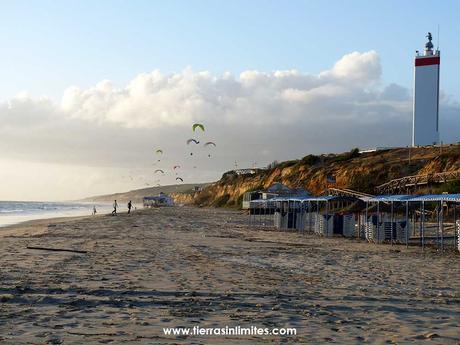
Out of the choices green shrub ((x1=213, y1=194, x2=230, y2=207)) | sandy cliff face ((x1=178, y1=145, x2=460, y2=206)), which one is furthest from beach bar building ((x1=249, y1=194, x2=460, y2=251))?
green shrub ((x1=213, y1=194, x2=230, y2=207))

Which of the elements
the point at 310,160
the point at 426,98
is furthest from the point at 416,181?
the point at 310,160

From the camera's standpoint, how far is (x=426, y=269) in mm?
11852

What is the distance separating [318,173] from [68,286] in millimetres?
54391

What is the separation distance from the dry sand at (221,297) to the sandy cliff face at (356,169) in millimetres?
35579

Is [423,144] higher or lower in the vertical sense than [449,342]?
higher

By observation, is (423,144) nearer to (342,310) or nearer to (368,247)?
(368,247)

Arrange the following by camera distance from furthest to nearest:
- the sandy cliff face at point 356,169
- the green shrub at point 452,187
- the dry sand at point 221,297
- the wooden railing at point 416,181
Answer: the sandy cliff face at point 356,169 < the wooden railing at point 416,181 < the green shrub at point 452,187 < the dry sand at point 221,297

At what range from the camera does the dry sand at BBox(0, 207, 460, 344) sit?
5.79m

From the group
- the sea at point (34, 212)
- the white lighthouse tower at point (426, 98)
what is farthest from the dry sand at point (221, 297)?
the white lighthouse tower at point (426, 98)

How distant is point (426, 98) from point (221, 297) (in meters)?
53.8

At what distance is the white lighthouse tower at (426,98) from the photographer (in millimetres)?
56812

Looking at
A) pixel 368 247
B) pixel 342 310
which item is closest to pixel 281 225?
pixel 368 247

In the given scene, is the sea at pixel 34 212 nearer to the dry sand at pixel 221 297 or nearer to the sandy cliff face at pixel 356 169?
the sandy cliff face at pixel 356 169

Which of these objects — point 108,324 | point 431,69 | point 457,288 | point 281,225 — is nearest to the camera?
point 108,324
